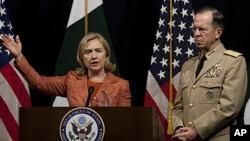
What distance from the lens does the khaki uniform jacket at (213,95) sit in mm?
3715

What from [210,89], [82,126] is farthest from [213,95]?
[82,126]

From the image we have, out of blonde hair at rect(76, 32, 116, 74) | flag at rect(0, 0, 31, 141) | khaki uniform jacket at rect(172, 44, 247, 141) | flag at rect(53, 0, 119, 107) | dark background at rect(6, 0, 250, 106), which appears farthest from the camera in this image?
dark background at rect(6, 0, 250, 106)

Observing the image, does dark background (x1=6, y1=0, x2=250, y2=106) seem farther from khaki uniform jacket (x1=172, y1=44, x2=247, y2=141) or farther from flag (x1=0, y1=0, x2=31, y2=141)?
khaki uniform jacket (x1=172, y1=44, x2=247, y2=141)

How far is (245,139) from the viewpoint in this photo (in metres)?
3.42

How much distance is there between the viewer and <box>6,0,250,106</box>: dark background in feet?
19.2

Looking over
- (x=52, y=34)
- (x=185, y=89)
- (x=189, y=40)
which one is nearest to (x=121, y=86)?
(x=185, y=89)

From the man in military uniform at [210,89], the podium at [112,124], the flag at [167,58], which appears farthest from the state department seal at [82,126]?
the flag at [167,58]

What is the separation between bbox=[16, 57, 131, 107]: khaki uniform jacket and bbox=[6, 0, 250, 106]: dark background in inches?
65.8

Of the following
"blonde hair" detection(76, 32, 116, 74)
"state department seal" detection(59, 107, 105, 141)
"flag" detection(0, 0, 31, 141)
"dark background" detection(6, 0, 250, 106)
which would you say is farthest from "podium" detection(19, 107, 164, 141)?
"dark background" detection(6, 0, 250, 106)

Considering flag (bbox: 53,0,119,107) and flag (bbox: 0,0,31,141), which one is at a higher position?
→ flag (bbox: 53,0,119,107)

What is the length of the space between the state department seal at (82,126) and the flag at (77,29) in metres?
2.50

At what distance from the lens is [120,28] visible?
600 centimetres

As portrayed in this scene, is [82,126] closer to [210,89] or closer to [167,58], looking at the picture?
[210,89]

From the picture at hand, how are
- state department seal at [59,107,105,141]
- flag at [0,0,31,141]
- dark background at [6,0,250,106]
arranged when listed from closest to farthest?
state department seal at [59,107,105,141]
flag at [0,0,31,141]
dark background at [6,0,250,106]
